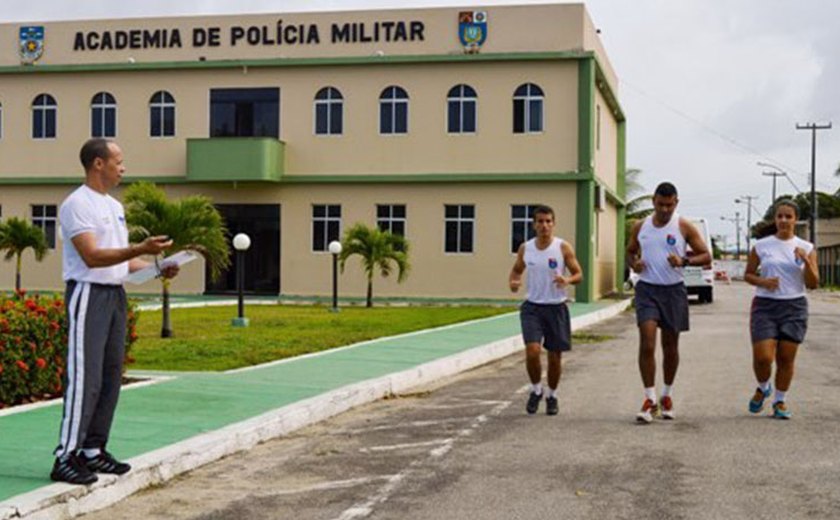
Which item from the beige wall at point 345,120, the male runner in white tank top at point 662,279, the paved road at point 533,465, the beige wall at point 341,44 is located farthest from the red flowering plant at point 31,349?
the beige wall at point 341,44

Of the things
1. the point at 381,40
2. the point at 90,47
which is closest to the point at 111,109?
the point at 90,47

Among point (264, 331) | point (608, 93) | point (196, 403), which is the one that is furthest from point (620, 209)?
point (196, 403)

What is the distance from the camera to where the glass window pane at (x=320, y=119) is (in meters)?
35.4

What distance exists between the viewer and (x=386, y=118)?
35.1m

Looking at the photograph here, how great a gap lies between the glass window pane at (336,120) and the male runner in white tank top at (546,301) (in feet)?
82.7

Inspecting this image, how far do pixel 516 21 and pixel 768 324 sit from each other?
24983mm

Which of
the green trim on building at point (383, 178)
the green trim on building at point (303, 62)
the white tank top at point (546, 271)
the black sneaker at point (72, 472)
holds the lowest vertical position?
the black sneaker at point (72, 472)

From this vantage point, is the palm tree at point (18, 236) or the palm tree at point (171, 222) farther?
the palm tree at point (18, 236)

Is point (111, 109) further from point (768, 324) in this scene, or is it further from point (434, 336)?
point (768, 324)

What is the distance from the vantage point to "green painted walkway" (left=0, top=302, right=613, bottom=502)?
7.75 m

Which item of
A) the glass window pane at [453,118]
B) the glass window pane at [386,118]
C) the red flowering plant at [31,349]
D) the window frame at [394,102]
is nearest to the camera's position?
the red flowering plant at [31,349]

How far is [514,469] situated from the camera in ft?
25.7

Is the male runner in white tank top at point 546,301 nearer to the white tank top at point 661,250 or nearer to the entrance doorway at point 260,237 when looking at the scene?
the white tank top at point 661,250

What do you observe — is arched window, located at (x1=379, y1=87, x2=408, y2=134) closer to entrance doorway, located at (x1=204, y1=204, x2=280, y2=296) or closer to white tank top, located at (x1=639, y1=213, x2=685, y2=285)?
entrance doorway, located at (x1=204, y1=204, x2=280, y2=296)
